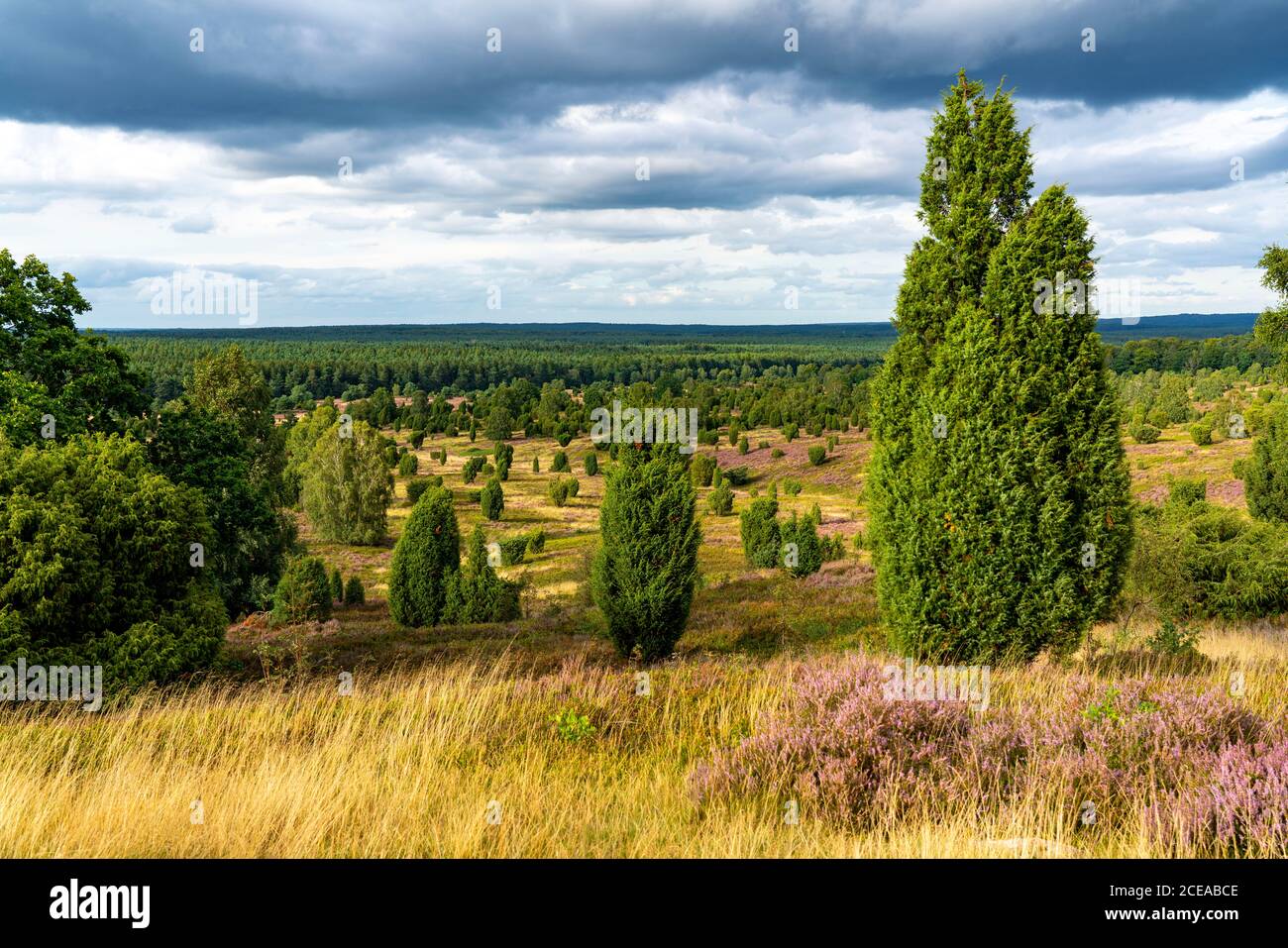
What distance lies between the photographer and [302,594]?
30.4 m

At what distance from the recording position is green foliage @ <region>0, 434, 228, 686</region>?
1047cm

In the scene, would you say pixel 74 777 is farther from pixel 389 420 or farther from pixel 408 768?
pixel 389 420

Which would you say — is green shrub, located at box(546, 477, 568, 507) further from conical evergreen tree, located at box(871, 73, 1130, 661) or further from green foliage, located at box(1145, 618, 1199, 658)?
green foliage, located at box(1145, 618, 1199, 658)

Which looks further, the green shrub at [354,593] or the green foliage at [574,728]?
the green shrub at [354,593]

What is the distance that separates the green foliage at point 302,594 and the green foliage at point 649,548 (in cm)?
1436

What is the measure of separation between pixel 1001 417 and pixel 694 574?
994cm

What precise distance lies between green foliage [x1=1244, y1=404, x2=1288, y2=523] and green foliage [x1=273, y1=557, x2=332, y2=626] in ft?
128

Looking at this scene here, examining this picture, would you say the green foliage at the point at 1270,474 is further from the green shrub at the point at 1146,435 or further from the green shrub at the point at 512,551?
the green shrub at the point at 512,551

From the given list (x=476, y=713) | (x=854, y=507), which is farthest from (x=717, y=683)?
(x=854, y=507)

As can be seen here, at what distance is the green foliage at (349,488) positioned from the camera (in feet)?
180

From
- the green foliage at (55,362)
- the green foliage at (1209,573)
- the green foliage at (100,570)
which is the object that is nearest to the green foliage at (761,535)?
the green foliage at (1209,573)

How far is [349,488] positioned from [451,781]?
53564 millimetres

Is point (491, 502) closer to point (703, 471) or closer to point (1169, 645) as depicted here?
point (703, 471)

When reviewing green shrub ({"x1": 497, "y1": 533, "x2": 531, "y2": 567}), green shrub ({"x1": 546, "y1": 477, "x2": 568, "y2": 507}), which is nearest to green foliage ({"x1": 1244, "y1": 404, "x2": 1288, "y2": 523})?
green shrub ({"x1": 497, "y1": 533, "x2": 531, "y2": 567})
